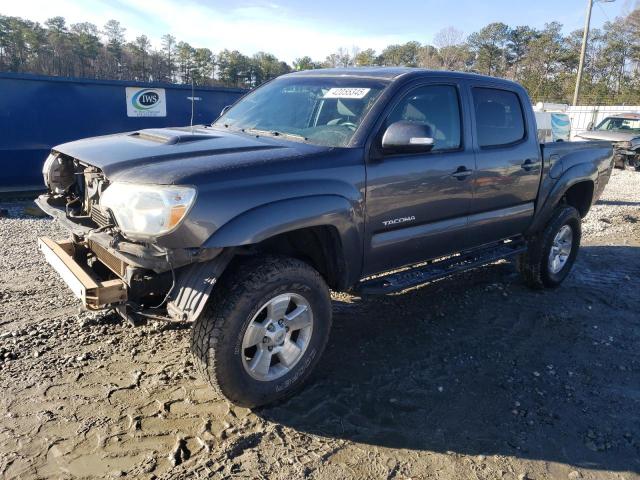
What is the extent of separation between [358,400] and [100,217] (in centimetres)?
194

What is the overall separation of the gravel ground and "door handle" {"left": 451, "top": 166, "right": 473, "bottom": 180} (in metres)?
1.30

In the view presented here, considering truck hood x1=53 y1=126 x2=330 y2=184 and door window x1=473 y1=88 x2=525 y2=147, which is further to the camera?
door window x1=473 y1=88 x2=525 y2=147

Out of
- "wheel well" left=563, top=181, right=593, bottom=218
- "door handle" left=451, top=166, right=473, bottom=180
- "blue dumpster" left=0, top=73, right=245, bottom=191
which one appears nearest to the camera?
"door handle" left=451, top=166, right=473, bottom=180

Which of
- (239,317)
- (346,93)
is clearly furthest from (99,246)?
(346,93)

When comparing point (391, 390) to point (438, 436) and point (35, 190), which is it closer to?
point (438, 436)

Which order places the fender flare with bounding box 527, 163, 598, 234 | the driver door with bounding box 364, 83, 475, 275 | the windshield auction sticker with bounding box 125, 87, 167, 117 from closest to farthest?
the driver door with bounding box 364, 83, 475, 275
the fender flare with bounding box 527, 163, 598, 234
the windshield auction sticker with bounding box 125, 87, 167, 117

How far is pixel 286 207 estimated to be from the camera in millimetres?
2820

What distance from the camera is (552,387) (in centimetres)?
350

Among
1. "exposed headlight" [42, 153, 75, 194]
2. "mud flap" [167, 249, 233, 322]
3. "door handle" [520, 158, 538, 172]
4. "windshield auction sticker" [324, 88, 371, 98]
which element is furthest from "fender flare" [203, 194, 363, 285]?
"door handle" [520, 158, 538, 172]

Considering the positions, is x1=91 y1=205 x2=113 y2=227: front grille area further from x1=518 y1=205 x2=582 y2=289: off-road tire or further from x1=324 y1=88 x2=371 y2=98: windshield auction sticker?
x1=518 y1=205 x2=582 y2=289: off-road tire

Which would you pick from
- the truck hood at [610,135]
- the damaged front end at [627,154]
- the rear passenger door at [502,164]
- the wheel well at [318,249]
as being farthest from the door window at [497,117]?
the damaged front end at [627,154]

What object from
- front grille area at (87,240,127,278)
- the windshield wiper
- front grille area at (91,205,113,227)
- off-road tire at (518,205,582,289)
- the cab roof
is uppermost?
the cab roof

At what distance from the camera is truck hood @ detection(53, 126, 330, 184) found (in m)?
2.65

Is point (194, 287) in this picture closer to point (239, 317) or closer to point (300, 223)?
point (239, 317)
